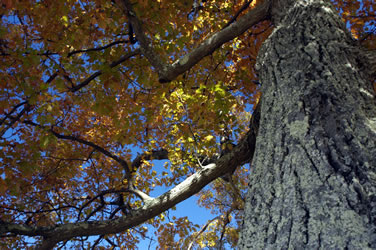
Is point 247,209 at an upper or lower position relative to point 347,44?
lower

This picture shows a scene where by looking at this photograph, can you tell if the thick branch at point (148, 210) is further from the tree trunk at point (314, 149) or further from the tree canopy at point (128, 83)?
the tree trunk at point (314, 149)

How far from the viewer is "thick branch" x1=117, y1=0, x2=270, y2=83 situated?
3465 millimetres

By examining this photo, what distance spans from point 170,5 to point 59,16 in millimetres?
2416

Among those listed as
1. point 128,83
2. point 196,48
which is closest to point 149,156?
point 128,83

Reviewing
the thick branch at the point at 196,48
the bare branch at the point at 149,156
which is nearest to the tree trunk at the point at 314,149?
the thick branch at the point at 196,48

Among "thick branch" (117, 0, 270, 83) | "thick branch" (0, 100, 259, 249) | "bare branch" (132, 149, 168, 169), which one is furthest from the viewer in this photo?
"bare branch" (132, 149, 168, 169)

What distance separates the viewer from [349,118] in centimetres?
160

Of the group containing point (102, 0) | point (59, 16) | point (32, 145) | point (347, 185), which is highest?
point (59, 16)

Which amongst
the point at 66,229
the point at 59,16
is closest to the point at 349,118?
the point at 66,229

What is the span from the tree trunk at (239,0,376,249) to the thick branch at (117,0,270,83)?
1236 mm

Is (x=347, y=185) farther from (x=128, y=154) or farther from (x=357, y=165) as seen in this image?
(x=128, y=154)

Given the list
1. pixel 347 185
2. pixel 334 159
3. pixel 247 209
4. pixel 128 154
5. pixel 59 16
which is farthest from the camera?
pixel 128 154

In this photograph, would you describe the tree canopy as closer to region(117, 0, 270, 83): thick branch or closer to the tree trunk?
region(117, 0, 270, 83): thick branch

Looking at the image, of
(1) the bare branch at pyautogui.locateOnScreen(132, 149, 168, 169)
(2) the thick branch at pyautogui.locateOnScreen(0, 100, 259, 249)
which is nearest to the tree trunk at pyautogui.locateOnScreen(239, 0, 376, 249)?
(2) the thick branch at pyautogui.locateOnScreen(0, 100, 259, 249)
